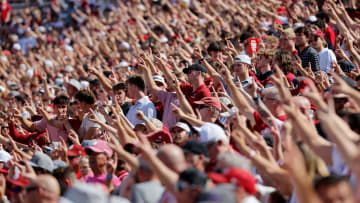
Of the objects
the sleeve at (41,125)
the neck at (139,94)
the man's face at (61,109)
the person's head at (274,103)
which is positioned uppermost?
the man's face at (61,109)

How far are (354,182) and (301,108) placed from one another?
1079 millimetres

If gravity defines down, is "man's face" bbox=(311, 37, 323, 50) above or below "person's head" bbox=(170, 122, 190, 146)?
below

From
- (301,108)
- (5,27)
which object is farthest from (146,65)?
(5,27)

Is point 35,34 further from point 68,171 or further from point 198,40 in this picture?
point 68,171

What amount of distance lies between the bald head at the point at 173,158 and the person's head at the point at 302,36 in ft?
13.9

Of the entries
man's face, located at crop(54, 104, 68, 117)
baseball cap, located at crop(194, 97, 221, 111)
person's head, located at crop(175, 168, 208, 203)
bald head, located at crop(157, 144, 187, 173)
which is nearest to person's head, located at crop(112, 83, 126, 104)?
man's face, located at crop(54, 104, 68, 117)

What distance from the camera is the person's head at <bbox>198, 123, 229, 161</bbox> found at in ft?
14.2

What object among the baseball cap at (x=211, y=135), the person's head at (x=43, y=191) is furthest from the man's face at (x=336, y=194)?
the person's head at (x=43, y=191)

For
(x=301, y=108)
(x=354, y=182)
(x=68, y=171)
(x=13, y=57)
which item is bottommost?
(x=354, y=182)

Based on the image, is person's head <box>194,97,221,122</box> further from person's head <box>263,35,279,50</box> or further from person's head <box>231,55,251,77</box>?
person's head <box>263,35,279,50</box>

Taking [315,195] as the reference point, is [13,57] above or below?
above

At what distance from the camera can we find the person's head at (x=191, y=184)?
3330 millimetres

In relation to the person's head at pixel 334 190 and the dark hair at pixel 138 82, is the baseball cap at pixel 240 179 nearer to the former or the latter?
the person's head at pixel 334 190

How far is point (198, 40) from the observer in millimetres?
11531
